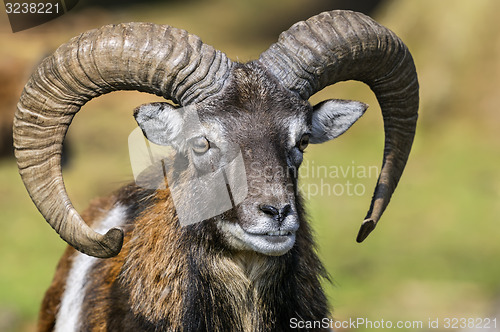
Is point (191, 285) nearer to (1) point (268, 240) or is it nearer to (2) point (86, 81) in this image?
(1) point (268, 240)

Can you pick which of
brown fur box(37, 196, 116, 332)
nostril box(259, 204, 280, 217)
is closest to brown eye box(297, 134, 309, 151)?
nostril box(259, 204, 280, 217)

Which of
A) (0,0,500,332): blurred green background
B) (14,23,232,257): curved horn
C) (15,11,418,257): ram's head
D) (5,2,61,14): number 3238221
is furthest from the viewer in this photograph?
(5,2,61,14): number 3238221

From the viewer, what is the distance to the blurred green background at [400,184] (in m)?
14.1

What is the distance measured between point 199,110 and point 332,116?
1.55m

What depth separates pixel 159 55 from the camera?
20.8ft

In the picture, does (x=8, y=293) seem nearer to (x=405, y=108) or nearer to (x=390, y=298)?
(x=390, y=298)

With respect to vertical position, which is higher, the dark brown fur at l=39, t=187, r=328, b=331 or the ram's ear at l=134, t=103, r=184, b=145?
the ram's ear at l=134, t=103, r=184, b=145

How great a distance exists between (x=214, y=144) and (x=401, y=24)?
56.5 ft

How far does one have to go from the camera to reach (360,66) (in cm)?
723

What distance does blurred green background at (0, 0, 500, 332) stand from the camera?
46.2 ft

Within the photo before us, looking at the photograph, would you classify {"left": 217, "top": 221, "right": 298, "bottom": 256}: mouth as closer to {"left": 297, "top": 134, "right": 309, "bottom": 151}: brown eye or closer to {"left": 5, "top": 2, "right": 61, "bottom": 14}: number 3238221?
{"left": 297, "top": 134, "right": 309, "bottom": 151}: brown eye

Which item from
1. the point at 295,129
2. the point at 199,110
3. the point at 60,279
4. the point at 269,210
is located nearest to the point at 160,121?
the point at 199,110

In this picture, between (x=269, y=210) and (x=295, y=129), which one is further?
(x=295, y=129)

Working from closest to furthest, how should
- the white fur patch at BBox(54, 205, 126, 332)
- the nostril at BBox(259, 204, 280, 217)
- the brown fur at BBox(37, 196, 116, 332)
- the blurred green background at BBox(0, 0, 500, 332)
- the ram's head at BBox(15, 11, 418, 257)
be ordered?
the nostril at BBox(259, 204, 280, 217), the ram's head at BBox(15, 11, 418, 257), the white fur patch at BBox(54, 205, 126, 332), the brown fur at BBox(37, 196, 116, 332), the blurred green background at BBox(0, 0, 500, 332)
